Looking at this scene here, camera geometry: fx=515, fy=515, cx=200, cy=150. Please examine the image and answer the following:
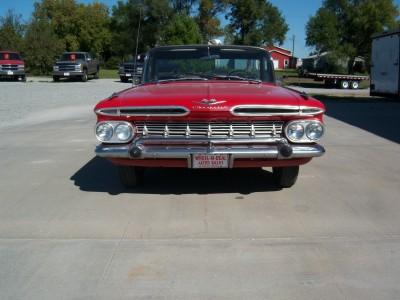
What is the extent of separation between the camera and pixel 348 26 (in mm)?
40406

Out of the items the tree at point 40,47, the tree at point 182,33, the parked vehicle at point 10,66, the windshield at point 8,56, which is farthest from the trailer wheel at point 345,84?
the tree at point 40,47

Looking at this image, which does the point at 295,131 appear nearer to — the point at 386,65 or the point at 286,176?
the point at 286,176

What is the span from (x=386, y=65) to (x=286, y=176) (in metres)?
14.7

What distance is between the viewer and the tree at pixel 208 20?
69.0 m

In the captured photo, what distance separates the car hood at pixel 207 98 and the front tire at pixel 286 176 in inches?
33.1

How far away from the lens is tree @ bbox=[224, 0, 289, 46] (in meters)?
71.1

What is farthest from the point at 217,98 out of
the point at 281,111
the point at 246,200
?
the point at 246,200

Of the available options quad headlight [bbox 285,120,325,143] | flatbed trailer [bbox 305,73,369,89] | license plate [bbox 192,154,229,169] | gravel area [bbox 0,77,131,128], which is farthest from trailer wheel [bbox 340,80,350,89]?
license plate [bbox 192,154,229,169]

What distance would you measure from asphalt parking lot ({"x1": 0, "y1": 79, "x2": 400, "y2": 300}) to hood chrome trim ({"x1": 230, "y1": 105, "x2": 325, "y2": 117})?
38.3 inches

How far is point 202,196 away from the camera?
5723mm

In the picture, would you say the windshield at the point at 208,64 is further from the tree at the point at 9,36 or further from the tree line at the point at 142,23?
the tree line at the point at 142,23

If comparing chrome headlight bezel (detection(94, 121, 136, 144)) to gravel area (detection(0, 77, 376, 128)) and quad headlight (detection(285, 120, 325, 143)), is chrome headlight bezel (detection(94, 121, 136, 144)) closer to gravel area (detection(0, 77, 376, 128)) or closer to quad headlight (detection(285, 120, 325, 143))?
quad headlight (detection(285, 120, 325, 143))

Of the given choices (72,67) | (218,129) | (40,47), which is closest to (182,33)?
(72,67)

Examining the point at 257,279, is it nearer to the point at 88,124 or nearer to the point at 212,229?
the point at 212,229
